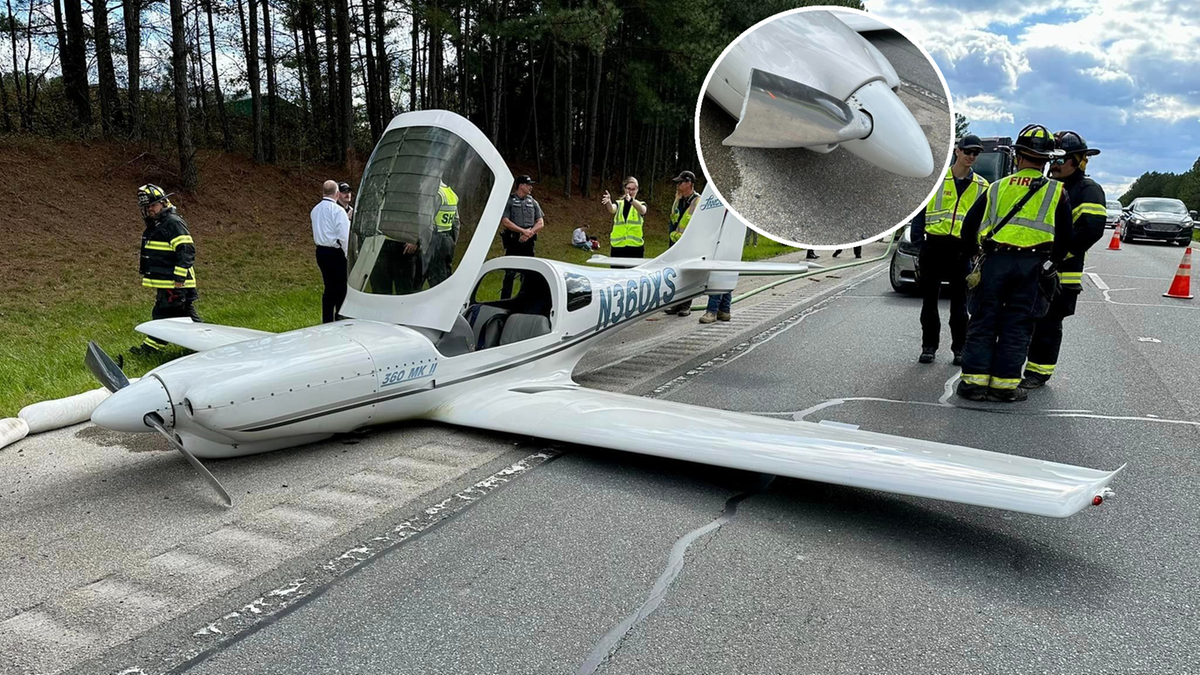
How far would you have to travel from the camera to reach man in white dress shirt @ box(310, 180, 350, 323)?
8.53 meters

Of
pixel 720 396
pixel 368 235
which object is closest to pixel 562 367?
pixel 720 396

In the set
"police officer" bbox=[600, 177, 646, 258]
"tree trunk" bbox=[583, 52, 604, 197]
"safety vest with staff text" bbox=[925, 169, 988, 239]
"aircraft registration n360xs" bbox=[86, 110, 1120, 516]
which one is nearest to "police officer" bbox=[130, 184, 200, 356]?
"aircraft registration n360xs" bbox=[86, 110, 1120, 516]

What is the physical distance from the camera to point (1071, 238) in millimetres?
5641

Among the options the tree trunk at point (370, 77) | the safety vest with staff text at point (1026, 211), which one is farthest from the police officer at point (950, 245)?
the tree trunk at point (370, 77)

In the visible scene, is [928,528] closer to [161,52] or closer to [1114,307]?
[1114,307]

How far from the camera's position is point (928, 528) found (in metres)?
3.65

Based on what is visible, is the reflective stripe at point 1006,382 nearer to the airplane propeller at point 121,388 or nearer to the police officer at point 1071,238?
the police officer at point 1071,238

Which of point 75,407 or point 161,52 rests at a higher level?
point 161,52

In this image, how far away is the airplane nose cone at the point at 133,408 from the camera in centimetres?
378

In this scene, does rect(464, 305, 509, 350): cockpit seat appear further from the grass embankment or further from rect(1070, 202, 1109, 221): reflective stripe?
rect(1070, 202, 1109, 221): reflective stripe

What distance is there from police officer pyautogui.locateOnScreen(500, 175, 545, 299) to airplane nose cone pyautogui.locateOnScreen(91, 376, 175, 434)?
5322 millimetres

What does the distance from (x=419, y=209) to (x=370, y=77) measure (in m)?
17.4

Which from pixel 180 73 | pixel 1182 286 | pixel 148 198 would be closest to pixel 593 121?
pixel 180 73

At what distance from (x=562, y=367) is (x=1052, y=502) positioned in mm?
3680
